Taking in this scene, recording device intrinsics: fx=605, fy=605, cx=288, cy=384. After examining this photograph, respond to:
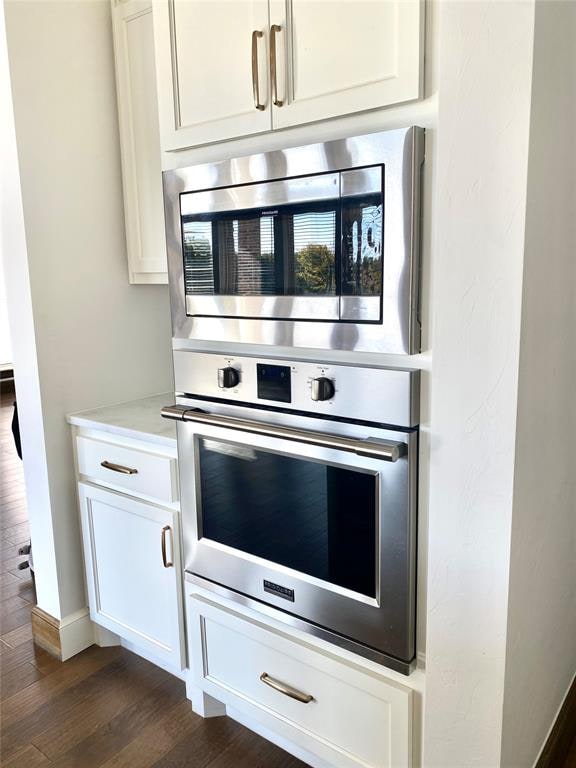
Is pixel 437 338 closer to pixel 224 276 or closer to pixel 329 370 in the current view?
pixel 329 370

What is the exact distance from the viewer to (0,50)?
Answer: 6.02 feet

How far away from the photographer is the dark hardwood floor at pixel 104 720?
170cm

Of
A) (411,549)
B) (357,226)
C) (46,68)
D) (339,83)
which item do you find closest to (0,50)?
(46,68)

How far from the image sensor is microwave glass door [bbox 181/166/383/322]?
4.07ft

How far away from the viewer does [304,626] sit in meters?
1.48

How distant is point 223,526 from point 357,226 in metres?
0.88

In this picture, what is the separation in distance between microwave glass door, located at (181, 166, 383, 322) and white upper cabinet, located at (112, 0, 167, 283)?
0.59 meters

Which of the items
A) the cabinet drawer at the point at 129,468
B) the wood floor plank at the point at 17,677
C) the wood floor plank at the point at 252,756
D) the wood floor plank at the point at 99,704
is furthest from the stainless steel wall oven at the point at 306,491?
the wood floor plank at the point at 17,677

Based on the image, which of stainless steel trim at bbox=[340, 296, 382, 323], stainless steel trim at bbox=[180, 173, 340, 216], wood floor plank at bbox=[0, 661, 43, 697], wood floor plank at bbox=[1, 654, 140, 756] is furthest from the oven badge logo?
wood floor plank at bbox=[0, 661, 43, 697]

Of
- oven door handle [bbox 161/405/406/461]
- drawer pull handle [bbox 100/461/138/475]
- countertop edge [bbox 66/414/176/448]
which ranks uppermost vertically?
oven door handle [bbox 161/405/406/461]

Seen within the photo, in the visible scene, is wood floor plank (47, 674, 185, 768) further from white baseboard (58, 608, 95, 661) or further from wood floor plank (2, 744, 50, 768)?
white baseboard (58, 608, 95, 661)

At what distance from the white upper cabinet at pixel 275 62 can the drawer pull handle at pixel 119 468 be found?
96 centimetres

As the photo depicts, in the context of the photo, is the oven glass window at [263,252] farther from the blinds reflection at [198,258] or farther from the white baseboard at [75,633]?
the white baseboard at [75,633]

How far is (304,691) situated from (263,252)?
1.09 metres
